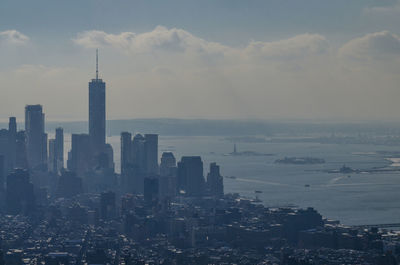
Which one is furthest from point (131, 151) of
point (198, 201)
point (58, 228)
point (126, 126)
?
point (126, 126)

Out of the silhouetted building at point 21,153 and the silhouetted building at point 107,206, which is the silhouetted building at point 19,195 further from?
the silhouetted building at point 21,153

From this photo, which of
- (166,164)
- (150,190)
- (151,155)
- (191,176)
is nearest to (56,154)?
(151,155)

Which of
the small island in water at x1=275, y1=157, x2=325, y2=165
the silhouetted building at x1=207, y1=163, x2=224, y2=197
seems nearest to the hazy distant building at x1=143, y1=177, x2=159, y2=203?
the silhouetted building at x1=207, y1=163, x2=224, y2=197

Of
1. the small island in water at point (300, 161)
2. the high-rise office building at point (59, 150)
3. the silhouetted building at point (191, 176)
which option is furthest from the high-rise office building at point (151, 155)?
the small island in water at point (300, 161)

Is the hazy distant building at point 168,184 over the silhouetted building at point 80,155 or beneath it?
beneath

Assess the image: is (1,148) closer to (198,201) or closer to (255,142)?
(198,201)

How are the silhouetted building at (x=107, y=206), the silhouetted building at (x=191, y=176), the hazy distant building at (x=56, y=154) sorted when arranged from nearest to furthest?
the silhouetted building at (x=107, y=206) < the silhouetted building at (x=191, y=176) < the hazy distant building at (x=56, y=154)
